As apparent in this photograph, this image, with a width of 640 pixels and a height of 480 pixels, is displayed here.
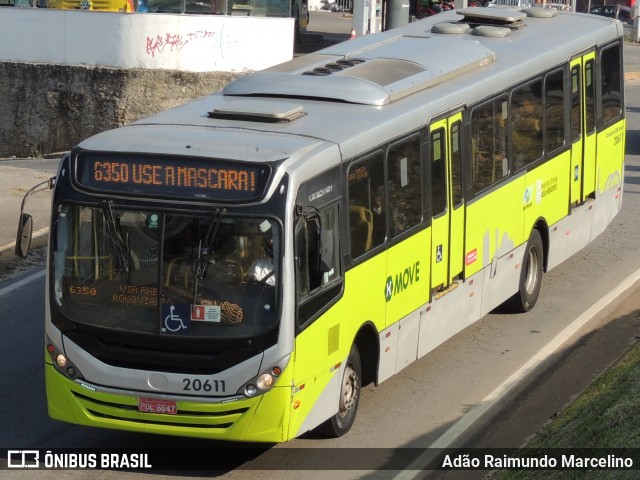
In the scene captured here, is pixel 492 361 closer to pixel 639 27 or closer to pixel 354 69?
pixel 354 69

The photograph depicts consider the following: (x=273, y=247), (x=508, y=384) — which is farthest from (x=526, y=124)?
(x=273, y=247)

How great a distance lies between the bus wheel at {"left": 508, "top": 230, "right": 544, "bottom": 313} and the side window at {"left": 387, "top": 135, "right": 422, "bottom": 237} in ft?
10.2

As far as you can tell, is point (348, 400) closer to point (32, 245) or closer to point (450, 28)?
point (450, 28)

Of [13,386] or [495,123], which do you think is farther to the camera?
[495,123]

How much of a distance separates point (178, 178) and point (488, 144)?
472 centimetres

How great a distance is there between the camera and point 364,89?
36.6 feet

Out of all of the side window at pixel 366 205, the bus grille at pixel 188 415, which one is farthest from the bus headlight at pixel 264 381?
the side window at pixel 366 205

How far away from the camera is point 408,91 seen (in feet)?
38.2

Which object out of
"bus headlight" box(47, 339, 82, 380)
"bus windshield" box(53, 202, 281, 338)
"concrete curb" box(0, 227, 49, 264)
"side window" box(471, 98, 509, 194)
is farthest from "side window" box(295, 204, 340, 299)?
"concrete curb" box(0, 227, 49, 264)

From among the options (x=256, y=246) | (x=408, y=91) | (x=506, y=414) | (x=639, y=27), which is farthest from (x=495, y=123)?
(x=639, y=27)

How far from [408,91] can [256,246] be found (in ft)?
10.6

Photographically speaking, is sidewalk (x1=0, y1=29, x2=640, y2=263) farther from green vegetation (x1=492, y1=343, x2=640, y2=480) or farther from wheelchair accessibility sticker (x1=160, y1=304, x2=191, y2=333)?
green vegetation (x1=492, y1=343, x2=640, y2=480)

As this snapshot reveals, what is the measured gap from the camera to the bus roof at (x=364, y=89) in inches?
376

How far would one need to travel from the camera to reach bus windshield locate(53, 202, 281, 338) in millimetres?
9031
